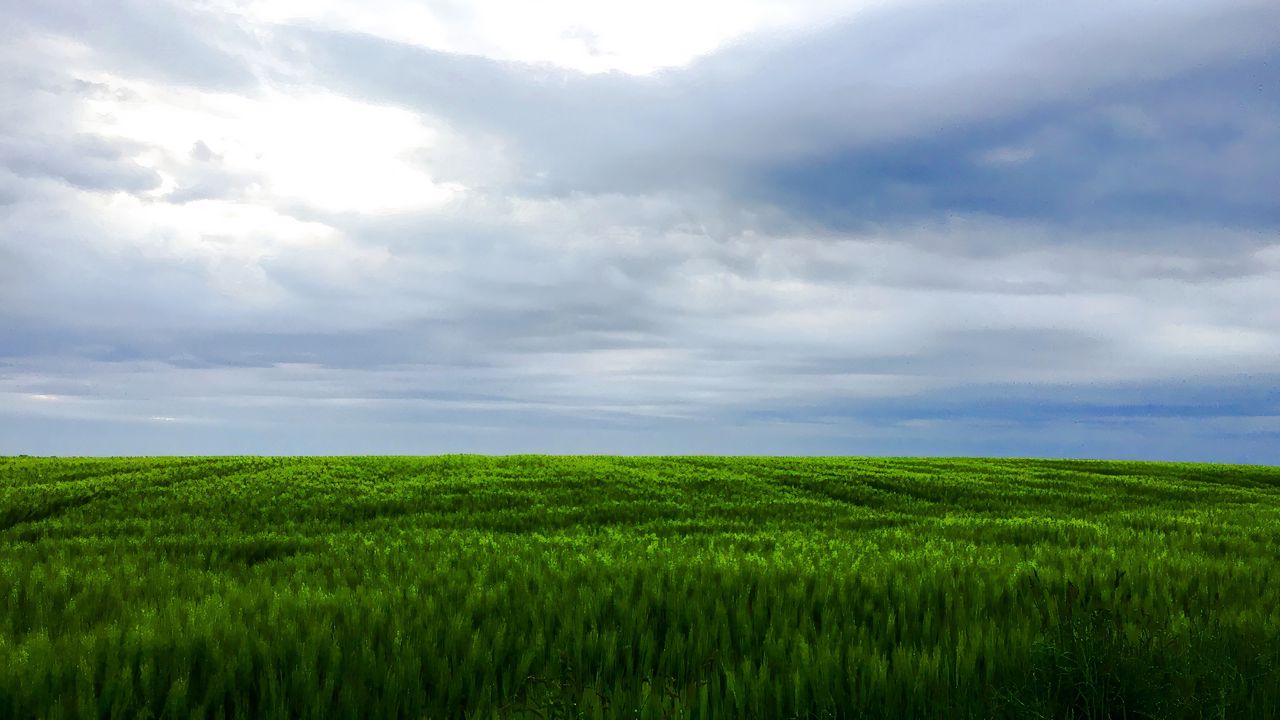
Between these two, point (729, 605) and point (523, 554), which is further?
point (523, 554)

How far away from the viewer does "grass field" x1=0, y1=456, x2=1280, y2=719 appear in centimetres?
Result: 386

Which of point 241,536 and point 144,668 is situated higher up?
point 144,668

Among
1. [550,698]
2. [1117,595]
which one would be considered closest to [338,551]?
[550,698]

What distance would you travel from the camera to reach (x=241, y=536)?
1353 centimetres

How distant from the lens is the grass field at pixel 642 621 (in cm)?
386

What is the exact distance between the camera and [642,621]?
17.6ft

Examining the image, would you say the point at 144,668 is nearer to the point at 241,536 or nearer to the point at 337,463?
the point at 241,536

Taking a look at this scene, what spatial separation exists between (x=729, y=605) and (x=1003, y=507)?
721 inches

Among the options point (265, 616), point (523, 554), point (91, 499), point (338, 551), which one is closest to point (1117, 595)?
point (523, 554)

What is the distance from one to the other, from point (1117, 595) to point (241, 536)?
14210 millimetres

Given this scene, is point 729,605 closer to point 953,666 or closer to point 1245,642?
point 953,666

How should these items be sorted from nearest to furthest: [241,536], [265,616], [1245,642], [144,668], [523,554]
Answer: [144,668]
[1245,642]
[265,616]
[523,554]
[241,536]

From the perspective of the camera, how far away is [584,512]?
17.0m

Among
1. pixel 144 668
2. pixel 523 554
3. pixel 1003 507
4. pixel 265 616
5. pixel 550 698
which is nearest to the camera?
pixel 550 698
